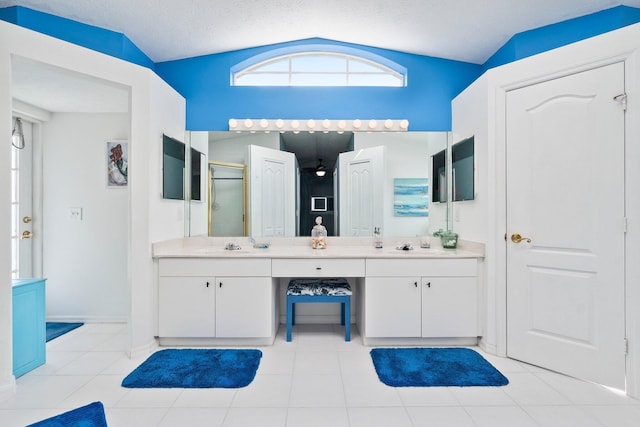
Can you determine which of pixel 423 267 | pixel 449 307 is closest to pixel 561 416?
pixel 449 307

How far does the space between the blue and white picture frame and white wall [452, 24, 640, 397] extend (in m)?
0.37

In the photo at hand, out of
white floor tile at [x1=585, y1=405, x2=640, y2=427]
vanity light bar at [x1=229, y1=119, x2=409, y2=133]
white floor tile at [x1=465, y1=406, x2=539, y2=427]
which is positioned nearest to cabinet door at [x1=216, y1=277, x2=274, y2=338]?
vanity light bar at [x1=229, y1=119, x2=409, y2=133]

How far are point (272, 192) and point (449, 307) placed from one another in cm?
182

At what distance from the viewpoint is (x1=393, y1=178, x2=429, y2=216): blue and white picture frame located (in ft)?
9.88

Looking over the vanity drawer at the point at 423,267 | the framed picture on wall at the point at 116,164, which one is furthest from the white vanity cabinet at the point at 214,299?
the framed picture on wall at the point at 116,164

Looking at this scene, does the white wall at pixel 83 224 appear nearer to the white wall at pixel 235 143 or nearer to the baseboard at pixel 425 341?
the white wall at pixel 235 143

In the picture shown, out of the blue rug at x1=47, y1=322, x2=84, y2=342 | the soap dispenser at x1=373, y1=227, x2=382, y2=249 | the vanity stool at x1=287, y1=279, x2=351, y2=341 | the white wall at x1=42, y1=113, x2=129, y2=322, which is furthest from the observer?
the white wall at x1=42, y1=113, x2=129, y2=322

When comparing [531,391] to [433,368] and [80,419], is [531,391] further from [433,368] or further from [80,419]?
[80,419]

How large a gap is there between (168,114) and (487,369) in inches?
123

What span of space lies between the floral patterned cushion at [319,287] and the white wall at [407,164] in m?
0.64

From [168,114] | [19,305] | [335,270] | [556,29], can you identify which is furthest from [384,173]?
[19,305]

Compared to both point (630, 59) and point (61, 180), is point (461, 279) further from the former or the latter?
point (61, 180)

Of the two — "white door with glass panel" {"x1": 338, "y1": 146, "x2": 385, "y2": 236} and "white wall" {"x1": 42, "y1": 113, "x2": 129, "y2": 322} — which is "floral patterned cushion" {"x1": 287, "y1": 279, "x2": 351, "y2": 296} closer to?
"white door with glass panel" {"x1": 338, "y1": 146, "x2": 385, "y2": 236}

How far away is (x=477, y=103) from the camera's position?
8.34 feet
